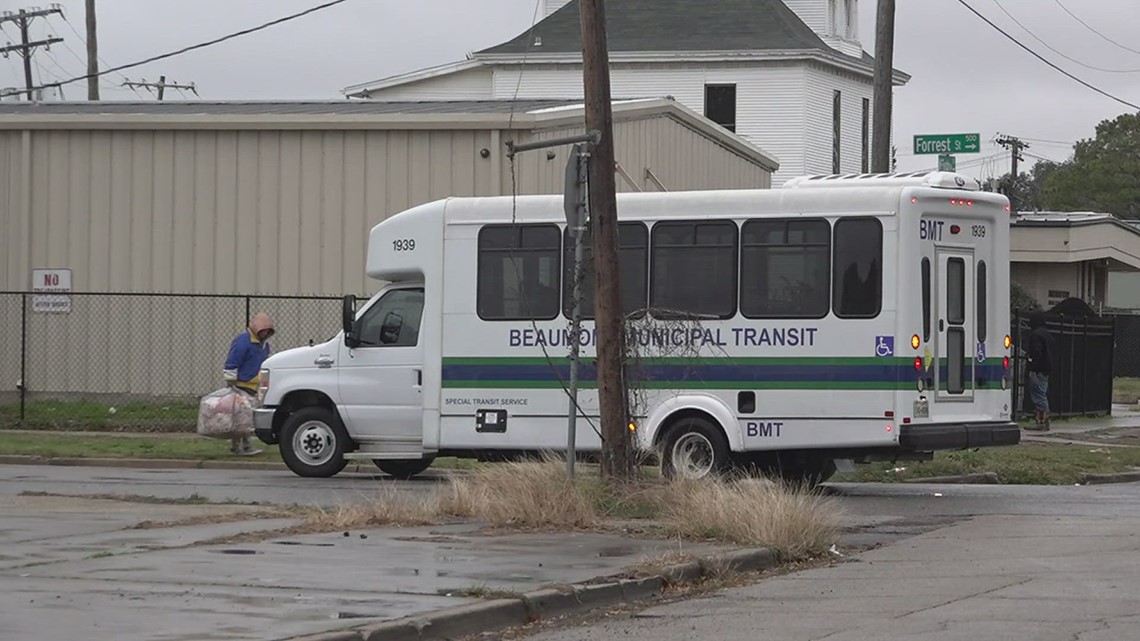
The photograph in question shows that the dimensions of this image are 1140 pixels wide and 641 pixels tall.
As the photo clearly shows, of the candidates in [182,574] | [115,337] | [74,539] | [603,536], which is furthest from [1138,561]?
[115,337]

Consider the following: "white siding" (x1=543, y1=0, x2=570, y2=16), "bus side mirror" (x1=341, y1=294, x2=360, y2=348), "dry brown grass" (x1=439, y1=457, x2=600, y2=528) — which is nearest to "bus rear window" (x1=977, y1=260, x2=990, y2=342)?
"dry brown grass" (x1=439, y1=457, x2=600, y2=528)

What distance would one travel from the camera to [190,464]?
21391mm

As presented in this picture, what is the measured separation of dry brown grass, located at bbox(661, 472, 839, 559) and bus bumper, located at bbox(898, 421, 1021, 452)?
10.9ft

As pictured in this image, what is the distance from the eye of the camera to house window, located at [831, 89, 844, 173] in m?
59.1

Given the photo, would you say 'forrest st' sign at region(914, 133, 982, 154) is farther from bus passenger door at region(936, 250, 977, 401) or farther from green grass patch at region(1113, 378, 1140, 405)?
green grass patch at region(1113, 378, 1140, 405)

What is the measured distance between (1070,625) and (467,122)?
19.8m

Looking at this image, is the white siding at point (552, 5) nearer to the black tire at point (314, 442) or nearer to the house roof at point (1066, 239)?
the house roof at point (1066, 239)

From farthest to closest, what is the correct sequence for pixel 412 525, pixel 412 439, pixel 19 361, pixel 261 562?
pixel 19 361, pixel 412 439, pixel 412 525, pixel 261 562

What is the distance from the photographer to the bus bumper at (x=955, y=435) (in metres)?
16.6

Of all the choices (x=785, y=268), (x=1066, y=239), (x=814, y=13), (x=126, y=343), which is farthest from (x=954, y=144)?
(x=814, y=13)

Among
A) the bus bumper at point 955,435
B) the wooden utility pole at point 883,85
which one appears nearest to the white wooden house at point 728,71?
the wooden utility pole at point 883,85

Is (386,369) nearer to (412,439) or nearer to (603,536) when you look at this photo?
(412,439)

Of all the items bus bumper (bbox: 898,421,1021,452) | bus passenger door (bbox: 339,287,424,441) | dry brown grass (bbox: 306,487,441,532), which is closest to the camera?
dry brown grass (bbox: 306,487,441,532)

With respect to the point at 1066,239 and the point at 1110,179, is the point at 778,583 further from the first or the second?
the point at 1110,179
